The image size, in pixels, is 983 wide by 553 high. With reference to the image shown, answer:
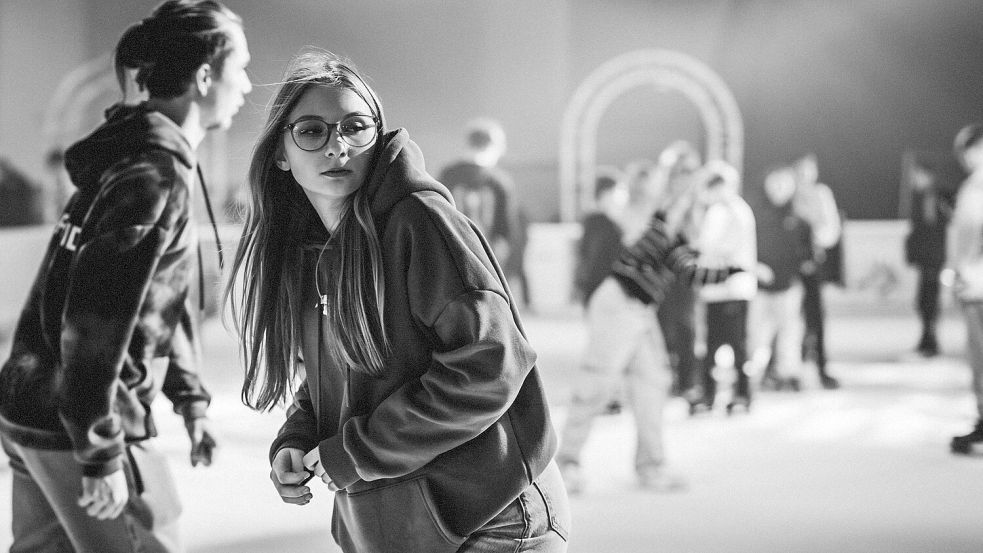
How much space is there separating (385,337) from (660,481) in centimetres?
320

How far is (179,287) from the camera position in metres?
2.06

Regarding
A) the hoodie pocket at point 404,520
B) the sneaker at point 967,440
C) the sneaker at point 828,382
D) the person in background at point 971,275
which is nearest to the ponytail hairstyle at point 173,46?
the hoodie pocket at point 404,520

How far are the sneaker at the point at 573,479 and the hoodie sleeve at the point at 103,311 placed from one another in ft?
8.79

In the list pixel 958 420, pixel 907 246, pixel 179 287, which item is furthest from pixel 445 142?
pixel 179 287

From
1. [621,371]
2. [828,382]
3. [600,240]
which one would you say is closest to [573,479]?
[621,371]

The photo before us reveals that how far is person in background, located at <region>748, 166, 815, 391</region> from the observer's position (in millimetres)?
6531

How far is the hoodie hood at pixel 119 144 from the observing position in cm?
198

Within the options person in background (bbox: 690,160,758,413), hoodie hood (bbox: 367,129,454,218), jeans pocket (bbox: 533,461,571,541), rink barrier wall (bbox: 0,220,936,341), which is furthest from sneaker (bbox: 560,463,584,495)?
rink barrier wall (bbox: 0,220,936,341)

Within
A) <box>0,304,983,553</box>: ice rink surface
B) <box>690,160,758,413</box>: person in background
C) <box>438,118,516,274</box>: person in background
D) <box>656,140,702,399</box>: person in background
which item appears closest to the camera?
<box>0,304,983,553</box>: ice rink surface

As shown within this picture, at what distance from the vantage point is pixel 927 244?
8109 millimetres

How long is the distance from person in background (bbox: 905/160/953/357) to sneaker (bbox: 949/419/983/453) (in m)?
3.23

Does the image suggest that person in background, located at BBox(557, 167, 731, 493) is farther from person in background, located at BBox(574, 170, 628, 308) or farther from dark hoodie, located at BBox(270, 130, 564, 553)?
dark hoodie, located at BBox(270, 130, 564, 553)

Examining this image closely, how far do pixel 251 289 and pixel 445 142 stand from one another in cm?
1181

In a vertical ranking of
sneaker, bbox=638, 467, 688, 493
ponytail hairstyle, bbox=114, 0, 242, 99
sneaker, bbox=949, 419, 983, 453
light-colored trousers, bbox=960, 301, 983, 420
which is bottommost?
sneaker, bbox=949, 419, 983, 453
